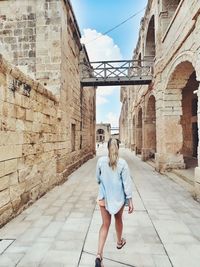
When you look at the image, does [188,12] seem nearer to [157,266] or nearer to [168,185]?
[168,185]

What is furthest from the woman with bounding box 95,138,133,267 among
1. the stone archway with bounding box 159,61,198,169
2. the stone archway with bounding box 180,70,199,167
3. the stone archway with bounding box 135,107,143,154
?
the stone archway with bounding box 135,107,143,154

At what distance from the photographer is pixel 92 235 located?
3037mm

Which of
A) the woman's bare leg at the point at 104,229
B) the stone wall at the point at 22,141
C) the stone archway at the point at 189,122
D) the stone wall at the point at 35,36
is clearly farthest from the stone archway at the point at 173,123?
the woman's bare leg at the point at 104,229

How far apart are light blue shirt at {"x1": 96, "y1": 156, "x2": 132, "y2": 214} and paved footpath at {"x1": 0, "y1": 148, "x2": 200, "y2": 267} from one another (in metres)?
0.64

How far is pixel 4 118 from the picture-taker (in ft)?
11.5

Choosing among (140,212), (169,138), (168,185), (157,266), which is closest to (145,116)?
(169,138)

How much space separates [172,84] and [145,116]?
450 centimetres

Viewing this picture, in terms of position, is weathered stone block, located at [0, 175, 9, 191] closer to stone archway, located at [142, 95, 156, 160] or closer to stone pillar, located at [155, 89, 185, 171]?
stone pillar, located at [155, 89, 185, 171]

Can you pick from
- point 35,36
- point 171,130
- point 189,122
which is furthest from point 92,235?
point 189,122

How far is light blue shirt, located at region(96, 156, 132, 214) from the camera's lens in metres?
2.31

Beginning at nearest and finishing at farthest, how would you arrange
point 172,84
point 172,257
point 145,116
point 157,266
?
point 157,266, point 172,257, point 172,84, point 145,116

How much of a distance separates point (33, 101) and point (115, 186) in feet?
10.4

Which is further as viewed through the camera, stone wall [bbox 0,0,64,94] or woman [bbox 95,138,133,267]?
stone wall [bbox 0,0,64,94]

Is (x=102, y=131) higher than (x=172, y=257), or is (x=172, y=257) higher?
(x=102, y=131)
